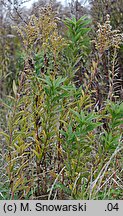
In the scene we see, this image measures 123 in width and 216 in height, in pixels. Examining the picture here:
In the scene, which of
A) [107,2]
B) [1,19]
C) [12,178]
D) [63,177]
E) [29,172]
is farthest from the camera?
[1,19]

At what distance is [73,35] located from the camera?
2.04 m

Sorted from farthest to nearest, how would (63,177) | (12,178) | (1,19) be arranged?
(1,19) → (63,177) → (12,178)

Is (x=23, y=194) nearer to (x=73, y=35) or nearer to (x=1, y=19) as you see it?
(x=73, y=35)

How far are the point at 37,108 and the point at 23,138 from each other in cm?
20

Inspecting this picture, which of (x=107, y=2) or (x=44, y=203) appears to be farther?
(x=107, y=2)

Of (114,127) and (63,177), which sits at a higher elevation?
(114,127)

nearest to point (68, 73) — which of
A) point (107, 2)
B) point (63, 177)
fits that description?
point (63, 177)

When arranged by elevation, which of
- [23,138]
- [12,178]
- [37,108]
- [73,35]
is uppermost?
[73,35]

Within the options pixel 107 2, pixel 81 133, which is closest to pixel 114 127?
pixel 81 133

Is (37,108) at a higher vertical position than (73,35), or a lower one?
lower

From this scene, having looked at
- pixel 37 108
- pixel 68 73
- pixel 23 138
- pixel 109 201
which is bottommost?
pixel 109 201

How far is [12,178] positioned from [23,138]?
232mm

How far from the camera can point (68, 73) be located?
2129 millimetres

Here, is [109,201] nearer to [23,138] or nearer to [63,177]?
[63,177]
